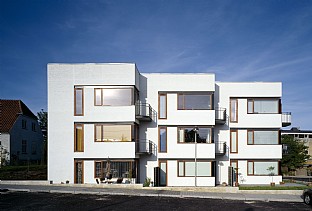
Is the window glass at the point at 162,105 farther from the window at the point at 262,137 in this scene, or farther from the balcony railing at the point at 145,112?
the window at the point at 262,137

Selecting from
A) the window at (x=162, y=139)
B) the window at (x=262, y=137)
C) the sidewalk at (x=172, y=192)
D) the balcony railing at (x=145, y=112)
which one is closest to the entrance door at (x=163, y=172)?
the window at (x=162, y=139)

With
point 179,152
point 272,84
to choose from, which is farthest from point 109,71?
point 272,84

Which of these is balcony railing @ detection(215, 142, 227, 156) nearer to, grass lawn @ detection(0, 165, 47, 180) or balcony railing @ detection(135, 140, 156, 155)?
balcony railing @ detection(135, 140, 156, 155)

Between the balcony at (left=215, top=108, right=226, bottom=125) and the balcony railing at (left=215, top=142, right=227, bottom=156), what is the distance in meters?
1.75

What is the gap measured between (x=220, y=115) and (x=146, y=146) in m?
6.72

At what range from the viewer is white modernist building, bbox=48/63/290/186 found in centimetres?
2355

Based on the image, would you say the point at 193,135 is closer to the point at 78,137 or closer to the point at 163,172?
the point at 163,172

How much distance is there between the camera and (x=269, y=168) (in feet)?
89.1

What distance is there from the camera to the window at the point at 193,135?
2542 cm

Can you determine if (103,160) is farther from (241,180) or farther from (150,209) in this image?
(241,180)

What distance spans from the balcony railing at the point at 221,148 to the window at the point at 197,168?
6.28 feet

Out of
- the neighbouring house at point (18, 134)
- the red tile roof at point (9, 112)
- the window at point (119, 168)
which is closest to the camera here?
the window at point (119, 168)

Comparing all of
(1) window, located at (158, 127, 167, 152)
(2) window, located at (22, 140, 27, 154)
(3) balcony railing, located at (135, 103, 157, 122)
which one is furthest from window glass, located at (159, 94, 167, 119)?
(2) window, located at (22, 140, 27, 154)

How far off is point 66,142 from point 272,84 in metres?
17.3
